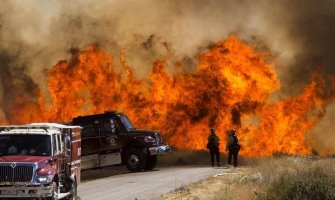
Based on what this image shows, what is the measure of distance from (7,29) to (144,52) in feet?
38.1

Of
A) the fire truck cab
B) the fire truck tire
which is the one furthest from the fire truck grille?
the fire truck tire

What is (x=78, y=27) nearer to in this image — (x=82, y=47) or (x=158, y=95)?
(x=82, y=47)

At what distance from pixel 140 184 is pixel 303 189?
7950mm

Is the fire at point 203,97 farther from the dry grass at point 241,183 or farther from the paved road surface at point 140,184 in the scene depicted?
the dry grass at point 241,183

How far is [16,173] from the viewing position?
15.1 meters

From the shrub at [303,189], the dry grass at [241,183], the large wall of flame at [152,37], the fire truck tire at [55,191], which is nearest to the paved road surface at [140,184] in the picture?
the dry grass at [241,183]

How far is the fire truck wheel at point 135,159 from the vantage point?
27297mm

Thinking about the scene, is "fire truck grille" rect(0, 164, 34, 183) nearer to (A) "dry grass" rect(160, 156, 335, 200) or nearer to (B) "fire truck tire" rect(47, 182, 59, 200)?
(B) "fire truck tire" rect(47, 182, 59, 200)

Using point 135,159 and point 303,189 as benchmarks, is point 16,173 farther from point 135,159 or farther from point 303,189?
point 135,159

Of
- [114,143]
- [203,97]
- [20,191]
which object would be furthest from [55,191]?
[203,97]

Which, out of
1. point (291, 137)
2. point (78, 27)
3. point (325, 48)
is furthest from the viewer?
point (78, 27)

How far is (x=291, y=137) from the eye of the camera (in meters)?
35.6

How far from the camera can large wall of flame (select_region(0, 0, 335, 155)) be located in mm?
38531

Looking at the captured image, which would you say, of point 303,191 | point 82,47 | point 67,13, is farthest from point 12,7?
point 303,191
